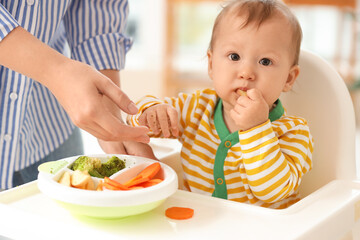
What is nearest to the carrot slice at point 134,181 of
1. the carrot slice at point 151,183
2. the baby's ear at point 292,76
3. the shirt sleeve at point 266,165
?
the carrot slice at point 151,183

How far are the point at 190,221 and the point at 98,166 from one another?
17 centimetres

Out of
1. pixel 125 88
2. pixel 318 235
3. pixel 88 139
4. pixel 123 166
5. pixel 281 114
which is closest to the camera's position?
pixel 318 235

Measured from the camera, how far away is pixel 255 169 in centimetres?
81

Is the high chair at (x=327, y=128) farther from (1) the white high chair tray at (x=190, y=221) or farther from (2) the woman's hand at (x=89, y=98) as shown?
(2) the woman's hand at (x=89, y=98)

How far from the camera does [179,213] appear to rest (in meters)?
0.69

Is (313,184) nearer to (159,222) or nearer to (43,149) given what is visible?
(159,222)

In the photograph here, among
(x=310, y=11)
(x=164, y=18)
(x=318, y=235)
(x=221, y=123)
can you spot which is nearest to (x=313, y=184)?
(x=221, y=123)

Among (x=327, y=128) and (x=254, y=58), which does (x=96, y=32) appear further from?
(x=327, y=128)

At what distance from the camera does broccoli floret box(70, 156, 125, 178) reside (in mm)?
722

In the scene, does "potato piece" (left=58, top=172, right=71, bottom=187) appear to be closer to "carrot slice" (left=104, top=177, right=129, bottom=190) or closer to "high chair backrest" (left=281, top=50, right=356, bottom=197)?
"carrot slice" (left=104, top=177, right=129, bottom=190)

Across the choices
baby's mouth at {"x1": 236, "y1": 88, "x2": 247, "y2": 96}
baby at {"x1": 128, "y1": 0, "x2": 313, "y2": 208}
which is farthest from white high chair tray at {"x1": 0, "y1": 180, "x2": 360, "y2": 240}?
baby's mouth at {"x1": 236, "y1": 88, "x2": 247, "y2": 96}

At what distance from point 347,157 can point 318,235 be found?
37 centimetres

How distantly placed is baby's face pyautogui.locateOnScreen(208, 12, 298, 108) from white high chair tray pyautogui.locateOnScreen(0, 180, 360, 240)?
0.78ft

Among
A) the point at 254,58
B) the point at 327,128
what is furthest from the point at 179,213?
the point at 327,128
